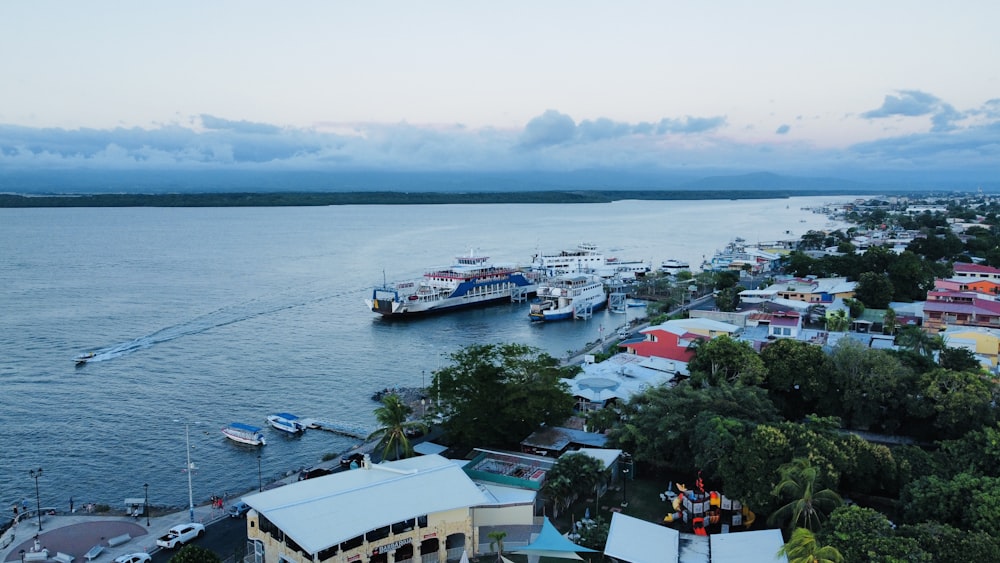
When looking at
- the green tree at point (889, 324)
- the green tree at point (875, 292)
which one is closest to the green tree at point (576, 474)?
the green tree at point (889, 324)

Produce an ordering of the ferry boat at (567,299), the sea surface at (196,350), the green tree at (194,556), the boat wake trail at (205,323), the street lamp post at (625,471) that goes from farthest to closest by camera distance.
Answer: the ferry boat at (567,299) → the boat wake trail at (205,323) → the sea surface at (196,350) → the street lamp post at (625,471) → the green tree at (194,556)

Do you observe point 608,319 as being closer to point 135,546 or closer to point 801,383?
point 801,383

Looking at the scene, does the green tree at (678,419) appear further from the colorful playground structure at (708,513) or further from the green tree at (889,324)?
the green tree at (889,324)

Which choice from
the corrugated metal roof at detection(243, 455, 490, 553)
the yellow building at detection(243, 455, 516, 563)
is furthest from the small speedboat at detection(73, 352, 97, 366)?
the corrugated metal roof at detection(243, 455, 490, 553)

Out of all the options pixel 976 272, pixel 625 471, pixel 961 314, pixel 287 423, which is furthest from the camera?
pixel 976 272

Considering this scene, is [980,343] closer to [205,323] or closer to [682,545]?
[682,545]

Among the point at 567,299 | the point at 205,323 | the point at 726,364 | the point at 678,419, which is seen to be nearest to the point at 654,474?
the point at 678,419
